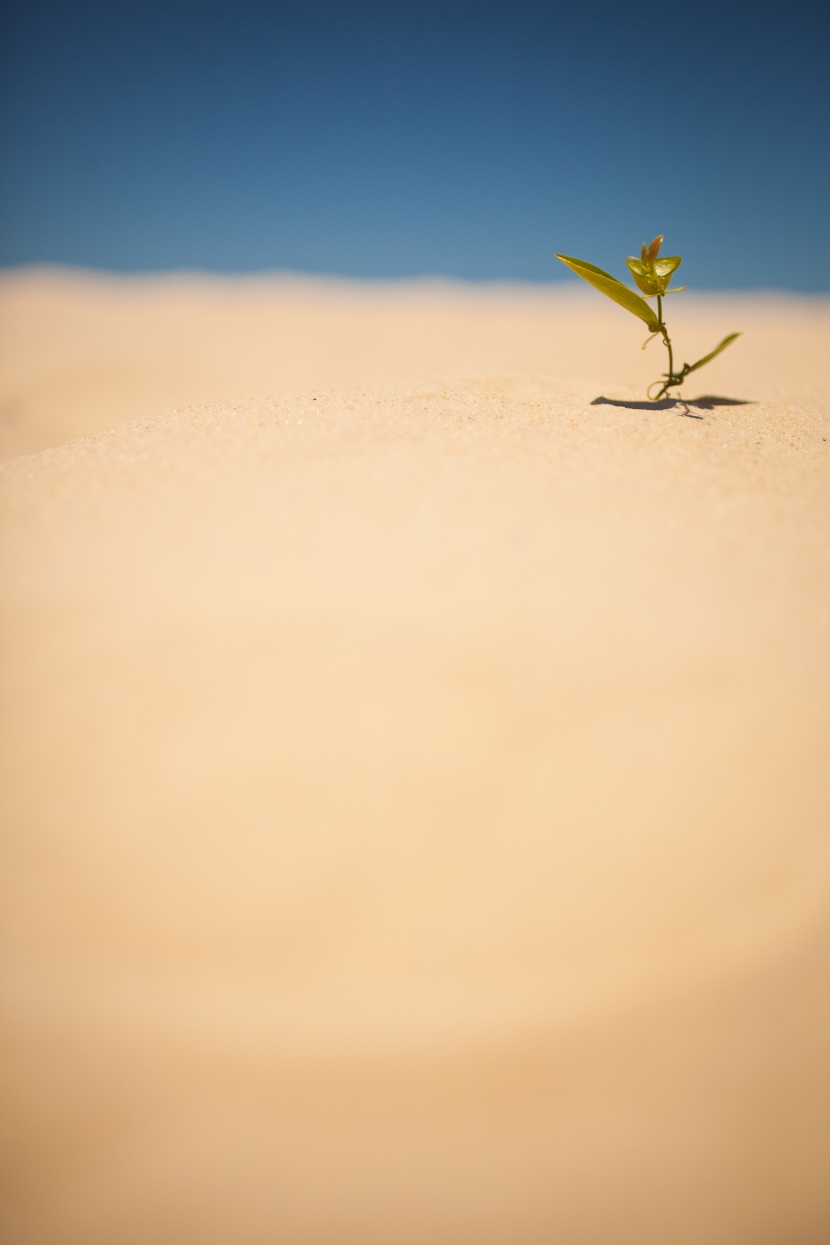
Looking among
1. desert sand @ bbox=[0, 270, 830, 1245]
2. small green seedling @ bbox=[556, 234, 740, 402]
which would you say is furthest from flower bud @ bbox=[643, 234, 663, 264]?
desert sand @ bbox=[0, 270, 830, 1245]

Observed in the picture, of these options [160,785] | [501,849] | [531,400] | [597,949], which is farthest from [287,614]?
[531,400]

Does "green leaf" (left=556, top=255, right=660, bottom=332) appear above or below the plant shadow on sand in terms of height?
above

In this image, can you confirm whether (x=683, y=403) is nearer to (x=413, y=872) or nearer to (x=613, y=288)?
(x=613, y=288)

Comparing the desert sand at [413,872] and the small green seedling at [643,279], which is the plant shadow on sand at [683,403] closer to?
the small green seedling at [643,279]

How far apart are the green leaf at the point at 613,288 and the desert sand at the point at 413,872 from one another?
4.01 ft

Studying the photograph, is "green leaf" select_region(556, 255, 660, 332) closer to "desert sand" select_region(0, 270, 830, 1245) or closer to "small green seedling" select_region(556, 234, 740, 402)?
"small green seedling" select_region(556, 234, 740, 402)

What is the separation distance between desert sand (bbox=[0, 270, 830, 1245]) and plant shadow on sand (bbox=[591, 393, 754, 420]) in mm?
1079

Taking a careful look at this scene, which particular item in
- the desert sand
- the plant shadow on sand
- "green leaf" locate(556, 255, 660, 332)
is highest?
"green leaf" locate(556, 255, 660, 332)

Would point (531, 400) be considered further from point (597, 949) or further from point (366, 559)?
point (597, 949)

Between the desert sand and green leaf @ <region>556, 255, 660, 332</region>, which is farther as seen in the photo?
green leaf @ <region>556, 255, 660, 332</region>

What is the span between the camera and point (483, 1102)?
3.38 ft

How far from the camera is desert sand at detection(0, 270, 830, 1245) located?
39.9 inches

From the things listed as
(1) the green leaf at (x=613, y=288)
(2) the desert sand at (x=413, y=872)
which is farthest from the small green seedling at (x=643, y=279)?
(2) the desert sand at (x=413, y=872)

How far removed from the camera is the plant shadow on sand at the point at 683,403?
2561mm
